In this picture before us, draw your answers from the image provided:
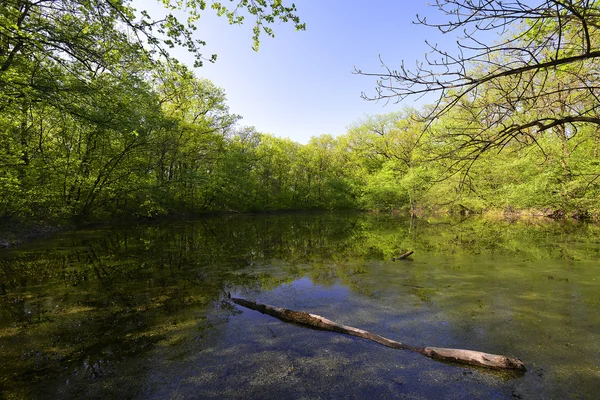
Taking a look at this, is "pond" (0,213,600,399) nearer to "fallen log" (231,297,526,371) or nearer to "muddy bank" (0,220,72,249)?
"fallen log" (231,297,526,371)

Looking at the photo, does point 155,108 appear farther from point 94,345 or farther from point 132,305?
point 94,345

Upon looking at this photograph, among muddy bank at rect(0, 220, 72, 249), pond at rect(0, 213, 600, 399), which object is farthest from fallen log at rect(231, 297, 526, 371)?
muddy bank at rect(0, 220, 72, 249)

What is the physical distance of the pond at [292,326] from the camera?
291 centimetres

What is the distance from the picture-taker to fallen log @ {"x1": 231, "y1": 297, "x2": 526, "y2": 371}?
10.00 ft

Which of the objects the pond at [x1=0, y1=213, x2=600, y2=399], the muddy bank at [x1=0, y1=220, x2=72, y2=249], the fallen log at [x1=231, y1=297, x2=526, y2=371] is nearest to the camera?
the pond at [x1=0, y1=213, x2=600, y2=399]

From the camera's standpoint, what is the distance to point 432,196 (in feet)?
81.8

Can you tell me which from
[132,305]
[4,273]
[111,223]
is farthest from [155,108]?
[132,305]

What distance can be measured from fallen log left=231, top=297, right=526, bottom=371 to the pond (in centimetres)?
8

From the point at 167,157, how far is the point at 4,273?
18710 millimetres

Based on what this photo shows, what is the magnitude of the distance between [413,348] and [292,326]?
1.67 meters

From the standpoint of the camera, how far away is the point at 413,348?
346cm

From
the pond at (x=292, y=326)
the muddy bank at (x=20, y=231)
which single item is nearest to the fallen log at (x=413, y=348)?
the pond at (x=292, y=326)

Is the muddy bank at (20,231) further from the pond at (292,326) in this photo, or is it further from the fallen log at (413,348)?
the fallen log at (413,348)

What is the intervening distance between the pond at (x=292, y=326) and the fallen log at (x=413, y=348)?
8 cm
